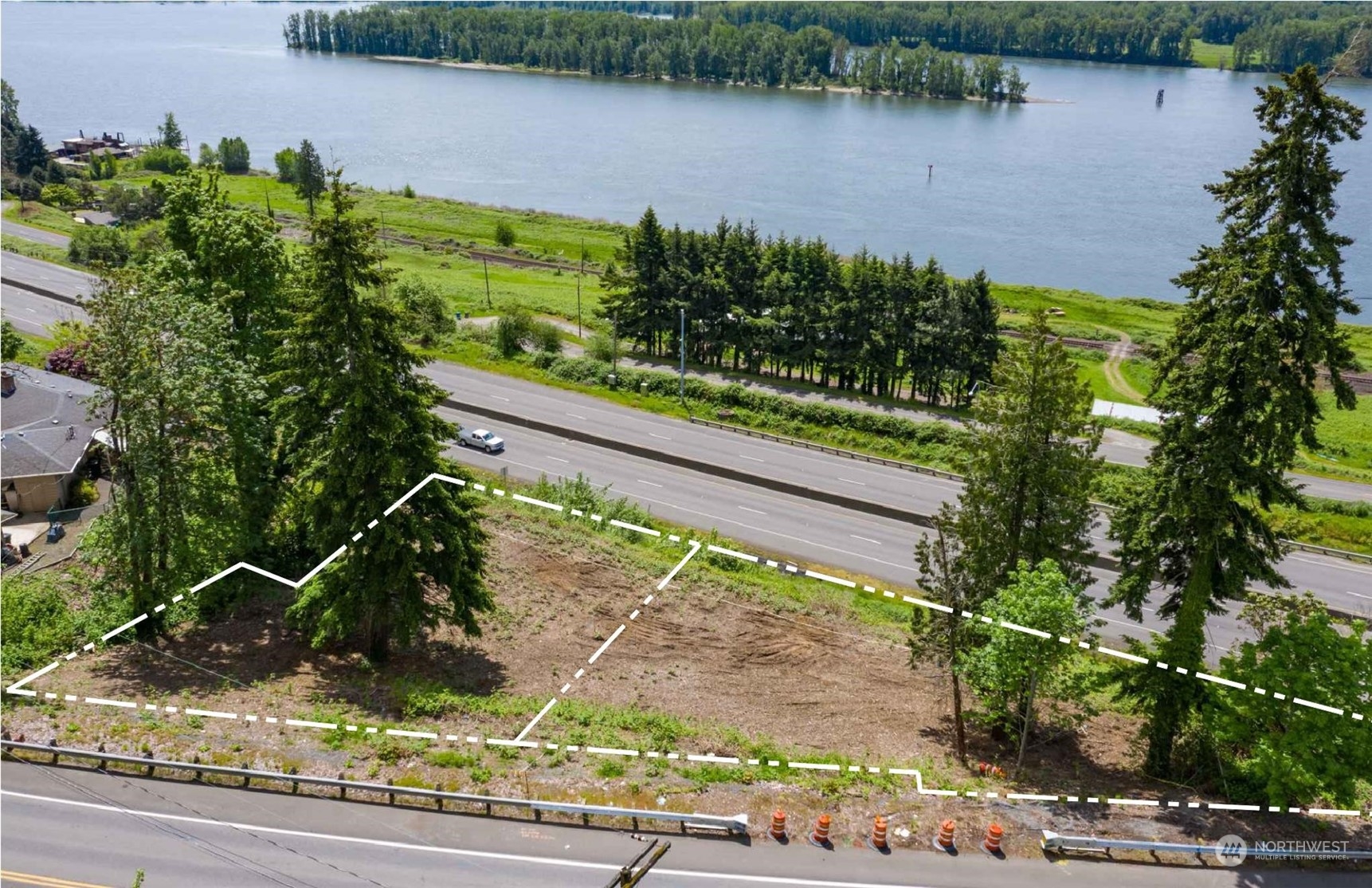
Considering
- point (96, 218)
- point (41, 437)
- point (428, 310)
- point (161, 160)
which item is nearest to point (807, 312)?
Answer: point (428, 310)

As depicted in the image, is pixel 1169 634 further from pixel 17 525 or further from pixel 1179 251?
pixel 1179 251

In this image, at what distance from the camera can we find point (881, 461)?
50.2 meters

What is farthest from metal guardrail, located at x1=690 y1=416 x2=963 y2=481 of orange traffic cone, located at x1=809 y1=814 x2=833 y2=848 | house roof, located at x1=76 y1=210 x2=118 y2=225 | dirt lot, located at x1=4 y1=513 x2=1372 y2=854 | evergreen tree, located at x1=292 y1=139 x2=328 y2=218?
evergreen tree, located at x1=292 y1=139 x2=328 y2=218

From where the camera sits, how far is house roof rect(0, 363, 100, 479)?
36.9 m

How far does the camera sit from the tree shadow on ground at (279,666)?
81.2ft

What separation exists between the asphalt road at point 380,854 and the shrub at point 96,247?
65.9 meters

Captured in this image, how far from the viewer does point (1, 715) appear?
22000 mm

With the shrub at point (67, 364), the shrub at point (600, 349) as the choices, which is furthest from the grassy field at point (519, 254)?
the shrub at point (67, 364)

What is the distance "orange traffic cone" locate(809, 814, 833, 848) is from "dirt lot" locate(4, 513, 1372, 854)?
462 millimetres

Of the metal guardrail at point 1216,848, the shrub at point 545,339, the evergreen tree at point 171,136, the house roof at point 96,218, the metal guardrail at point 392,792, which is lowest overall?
the metal guardrail at point 1216,848

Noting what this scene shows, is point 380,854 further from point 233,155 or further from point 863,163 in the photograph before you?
point 233,155

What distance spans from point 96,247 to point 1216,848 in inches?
3329

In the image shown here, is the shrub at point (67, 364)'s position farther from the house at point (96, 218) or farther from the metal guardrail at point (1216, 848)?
the house at point (96, 218)

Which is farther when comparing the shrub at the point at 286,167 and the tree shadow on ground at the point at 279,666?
the shrub at the point at 286,167
